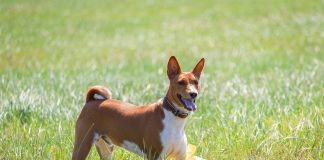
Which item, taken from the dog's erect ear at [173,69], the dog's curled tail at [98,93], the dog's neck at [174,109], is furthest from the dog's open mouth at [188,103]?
the dog's curled tail at [98,93]

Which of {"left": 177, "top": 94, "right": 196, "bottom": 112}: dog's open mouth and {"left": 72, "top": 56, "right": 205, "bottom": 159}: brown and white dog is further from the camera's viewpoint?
{"left": 72, "top": 56, "right": 205, "bottom": 159}: brown and white dog

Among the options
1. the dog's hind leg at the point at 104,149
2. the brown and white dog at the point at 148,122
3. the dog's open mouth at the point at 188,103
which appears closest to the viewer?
the dog's open mouth at the point at 188,103

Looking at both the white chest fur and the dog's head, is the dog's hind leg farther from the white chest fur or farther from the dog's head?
the dog's head

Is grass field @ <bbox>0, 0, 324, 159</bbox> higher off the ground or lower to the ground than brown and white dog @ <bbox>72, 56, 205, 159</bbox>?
lower

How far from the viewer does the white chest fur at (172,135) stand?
545 cm

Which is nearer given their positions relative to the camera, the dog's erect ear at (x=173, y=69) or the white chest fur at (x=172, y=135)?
the white chest fur at (x=172, y=135)

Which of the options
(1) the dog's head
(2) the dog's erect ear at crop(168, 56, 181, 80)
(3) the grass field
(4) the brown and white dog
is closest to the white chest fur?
(4) the brown and white dog

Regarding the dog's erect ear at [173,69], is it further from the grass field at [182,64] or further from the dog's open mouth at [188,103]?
the grass field at [182,64]

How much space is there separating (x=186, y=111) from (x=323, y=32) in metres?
14.3

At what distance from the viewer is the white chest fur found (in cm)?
545

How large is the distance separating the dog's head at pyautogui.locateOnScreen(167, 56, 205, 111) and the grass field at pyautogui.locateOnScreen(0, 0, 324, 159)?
42.0 inches

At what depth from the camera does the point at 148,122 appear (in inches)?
219

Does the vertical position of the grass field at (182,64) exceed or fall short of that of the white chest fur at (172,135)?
it falls short

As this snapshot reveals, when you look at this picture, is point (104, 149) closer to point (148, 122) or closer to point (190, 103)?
point (148, 122)
